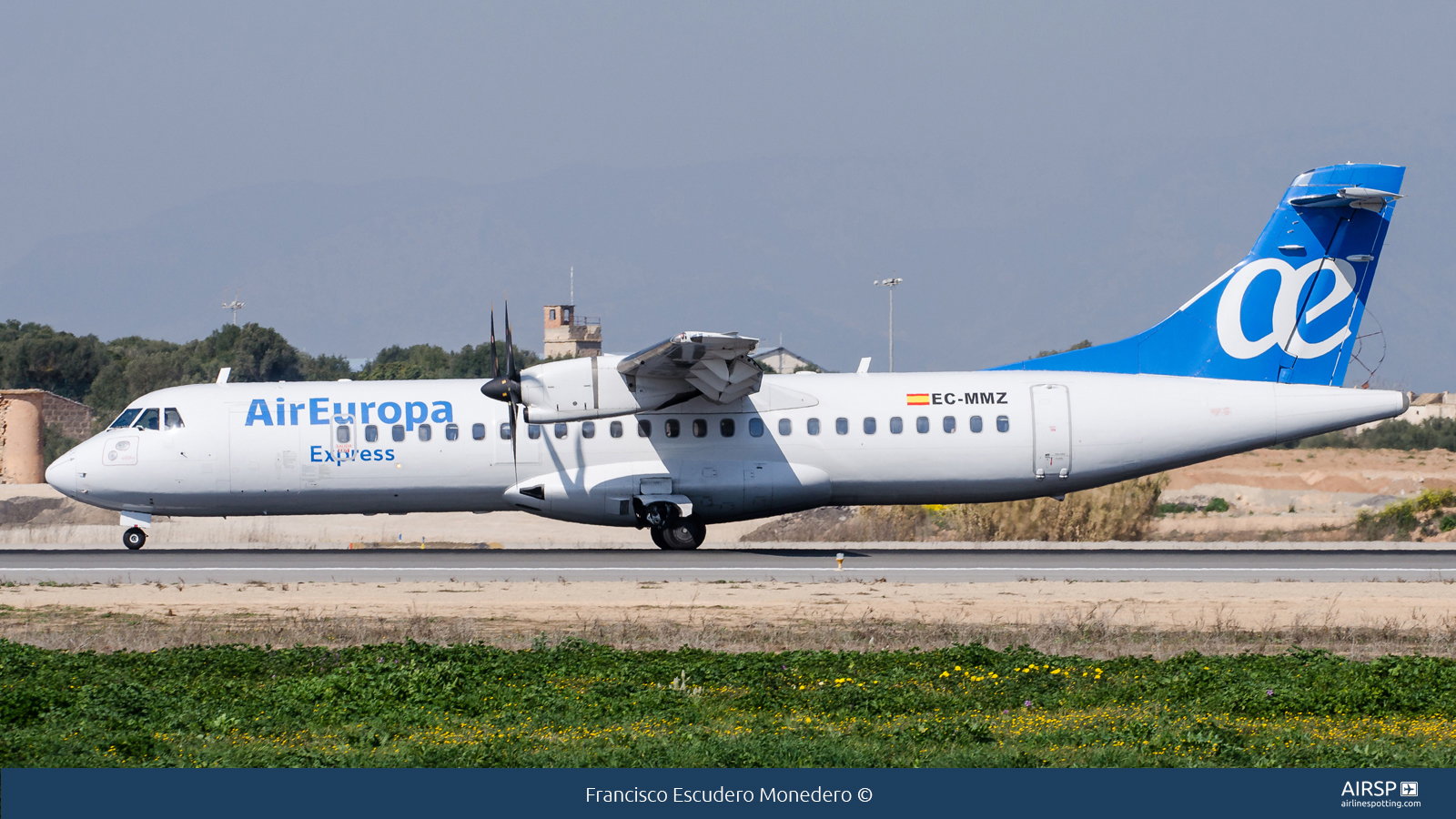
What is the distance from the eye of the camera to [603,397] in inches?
954

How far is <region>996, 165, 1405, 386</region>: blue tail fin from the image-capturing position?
1024 inches

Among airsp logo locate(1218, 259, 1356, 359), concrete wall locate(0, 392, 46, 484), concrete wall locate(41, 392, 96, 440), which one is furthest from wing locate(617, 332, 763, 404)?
concrete wall locate(41, 392, 96, 440)

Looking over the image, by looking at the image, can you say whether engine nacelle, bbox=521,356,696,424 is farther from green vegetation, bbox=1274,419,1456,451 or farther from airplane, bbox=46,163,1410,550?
green vegetation, bbox=1274,419,1456,451

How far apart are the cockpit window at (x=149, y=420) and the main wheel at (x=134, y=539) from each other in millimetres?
2190

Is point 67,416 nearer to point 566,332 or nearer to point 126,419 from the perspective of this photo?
point 126,419

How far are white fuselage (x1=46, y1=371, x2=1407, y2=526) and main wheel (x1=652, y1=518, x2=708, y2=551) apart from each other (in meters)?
0.33

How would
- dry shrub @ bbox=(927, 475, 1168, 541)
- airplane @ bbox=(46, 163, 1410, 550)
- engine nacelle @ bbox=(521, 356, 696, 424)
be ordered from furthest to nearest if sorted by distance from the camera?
1. dry shrub @ bbox=(927, 475, 1168, 541)
2. airplane @ bbox=(46, 163, 1410, 550)
3. engine nacelle @ bbox=(521, 356, 696, 424)

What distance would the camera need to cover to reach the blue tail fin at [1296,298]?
1024 inches

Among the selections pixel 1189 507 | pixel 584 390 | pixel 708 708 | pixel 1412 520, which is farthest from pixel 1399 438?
pixel 708 708

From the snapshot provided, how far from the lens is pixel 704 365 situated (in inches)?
950

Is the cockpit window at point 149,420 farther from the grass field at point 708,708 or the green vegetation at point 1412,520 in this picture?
the green vegetation at point 1412,520

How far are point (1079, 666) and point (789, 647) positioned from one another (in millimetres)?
3373

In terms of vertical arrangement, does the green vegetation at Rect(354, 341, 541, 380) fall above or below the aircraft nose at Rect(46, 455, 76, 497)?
above

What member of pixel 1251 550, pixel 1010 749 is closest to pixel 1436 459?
pixel 1251 550
